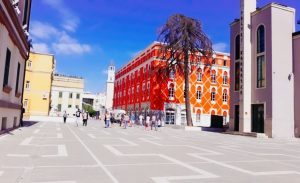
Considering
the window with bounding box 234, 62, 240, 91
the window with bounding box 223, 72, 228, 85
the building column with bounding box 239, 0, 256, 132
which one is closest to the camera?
the building column with bounding box 239, 0, 256, 132

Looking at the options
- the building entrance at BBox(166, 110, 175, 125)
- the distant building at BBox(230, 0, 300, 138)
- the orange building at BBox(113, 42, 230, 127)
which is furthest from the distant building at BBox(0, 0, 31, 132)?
the building entrance at BBox(166, 110, 175, 125)

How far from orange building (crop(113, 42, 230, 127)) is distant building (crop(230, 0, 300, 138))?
1843cm

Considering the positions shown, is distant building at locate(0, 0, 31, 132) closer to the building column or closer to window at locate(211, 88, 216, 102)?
the building column

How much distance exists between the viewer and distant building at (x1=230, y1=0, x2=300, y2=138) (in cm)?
2691

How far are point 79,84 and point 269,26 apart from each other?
7328 cm

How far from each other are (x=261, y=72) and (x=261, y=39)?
317 centimetres

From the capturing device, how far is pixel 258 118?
2856 centimetres

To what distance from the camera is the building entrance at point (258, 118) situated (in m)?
28.0

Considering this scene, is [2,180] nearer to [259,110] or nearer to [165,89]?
[259,110]

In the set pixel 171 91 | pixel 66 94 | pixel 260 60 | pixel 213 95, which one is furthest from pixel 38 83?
pixel 260 60

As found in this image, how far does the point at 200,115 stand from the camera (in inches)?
2169

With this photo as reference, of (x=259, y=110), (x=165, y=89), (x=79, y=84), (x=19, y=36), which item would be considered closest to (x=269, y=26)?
(x=259, y=110)

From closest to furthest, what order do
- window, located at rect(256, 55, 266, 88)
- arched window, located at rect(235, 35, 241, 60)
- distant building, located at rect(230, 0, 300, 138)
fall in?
1. distant building, located at rect(230, 0, 300, 138)
2. window, located at rect(256, 55, 266, 88)
3. arched window, located at rect(235, 35, 241, 60)

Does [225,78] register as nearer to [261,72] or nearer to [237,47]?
[237,47]
